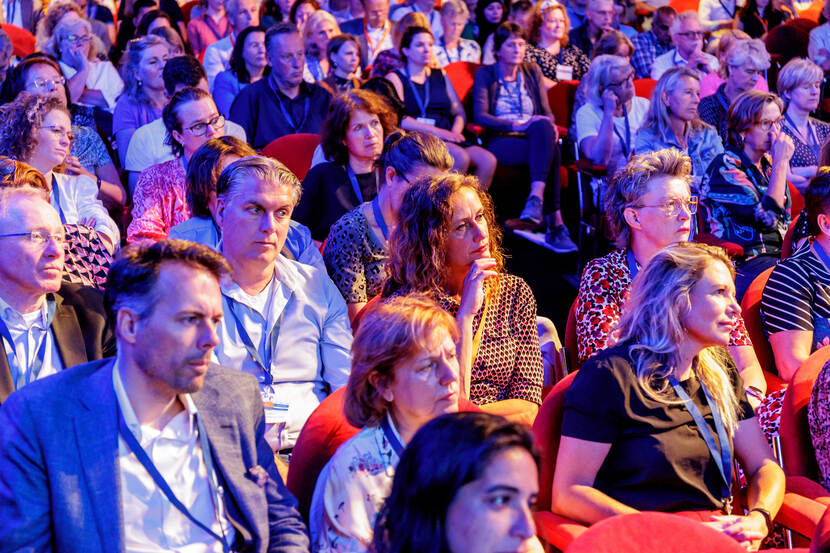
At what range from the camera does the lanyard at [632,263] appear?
291cm

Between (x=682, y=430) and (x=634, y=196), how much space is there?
1.04m

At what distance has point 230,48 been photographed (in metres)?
6.46

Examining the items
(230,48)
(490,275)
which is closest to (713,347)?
(490,275)

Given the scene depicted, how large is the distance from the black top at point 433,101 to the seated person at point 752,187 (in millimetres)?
2151

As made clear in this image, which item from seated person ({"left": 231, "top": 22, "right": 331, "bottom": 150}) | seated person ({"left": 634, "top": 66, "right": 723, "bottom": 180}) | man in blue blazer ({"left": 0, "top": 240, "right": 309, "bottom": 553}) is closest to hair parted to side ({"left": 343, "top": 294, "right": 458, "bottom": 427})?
man in blue blazer ({"left": 0, "top": 240, "right": 309, "bottom": 553})

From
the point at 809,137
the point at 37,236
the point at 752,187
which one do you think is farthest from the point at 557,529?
the point at 809,137

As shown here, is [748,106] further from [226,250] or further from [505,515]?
[505,515]

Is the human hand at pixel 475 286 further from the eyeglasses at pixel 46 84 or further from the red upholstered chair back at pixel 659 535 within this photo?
the eyeglasses at pixel 46 84

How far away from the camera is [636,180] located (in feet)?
9.87

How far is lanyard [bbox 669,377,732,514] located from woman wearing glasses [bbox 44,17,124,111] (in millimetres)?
4091

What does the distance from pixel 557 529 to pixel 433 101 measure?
4.35 meters

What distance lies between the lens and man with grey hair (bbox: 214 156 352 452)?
97.7 inches

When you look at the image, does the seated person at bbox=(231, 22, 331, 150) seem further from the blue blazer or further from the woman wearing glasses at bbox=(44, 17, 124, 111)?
the blue blazer

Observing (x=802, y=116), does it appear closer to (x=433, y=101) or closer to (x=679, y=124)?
(x=679, y=124)
